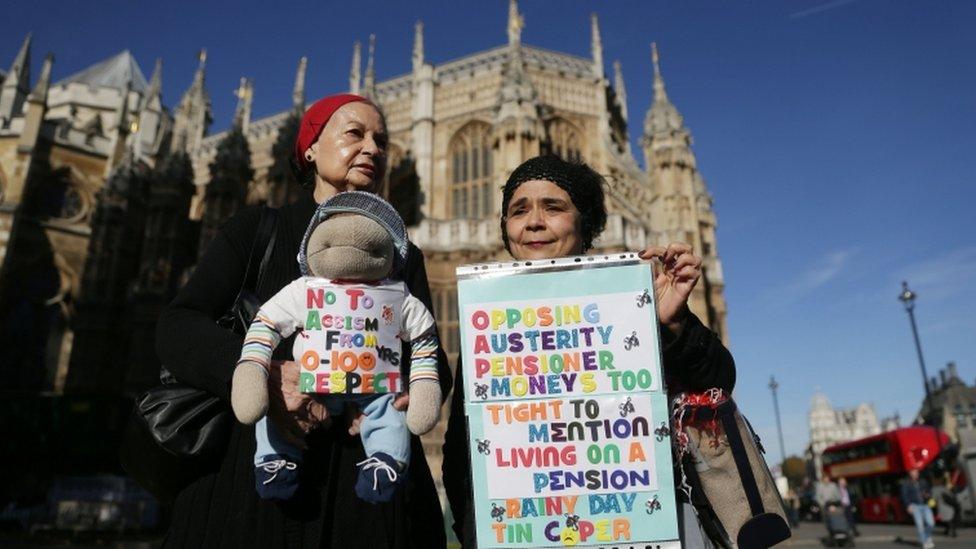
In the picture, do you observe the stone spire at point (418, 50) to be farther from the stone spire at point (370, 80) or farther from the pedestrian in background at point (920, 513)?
the pedestrian in background at point (920, 513)

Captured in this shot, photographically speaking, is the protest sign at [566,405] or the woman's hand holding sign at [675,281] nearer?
the protest sign at [566,405]

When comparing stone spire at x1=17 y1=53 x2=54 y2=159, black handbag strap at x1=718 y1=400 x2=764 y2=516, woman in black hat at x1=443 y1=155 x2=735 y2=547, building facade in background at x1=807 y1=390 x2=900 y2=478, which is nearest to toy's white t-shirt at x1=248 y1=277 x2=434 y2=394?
woman in black hat at x1=443 y1=155 x2=735 y2=547

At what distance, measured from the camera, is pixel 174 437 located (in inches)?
69.2

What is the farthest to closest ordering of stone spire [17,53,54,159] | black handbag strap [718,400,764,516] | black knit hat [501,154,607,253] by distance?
stone spire [17,53,54,159], black knit hat [501,154,607,253], black handbag strap [718,400,764,516]

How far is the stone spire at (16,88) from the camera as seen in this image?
28.7 m

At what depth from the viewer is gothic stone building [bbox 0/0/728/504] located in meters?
18.8

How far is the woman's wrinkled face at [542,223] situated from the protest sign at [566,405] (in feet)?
1.60

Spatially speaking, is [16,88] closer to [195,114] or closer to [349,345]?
[195,114]

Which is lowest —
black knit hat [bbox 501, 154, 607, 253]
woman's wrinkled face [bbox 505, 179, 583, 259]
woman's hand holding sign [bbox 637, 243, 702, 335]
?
woman's hand holding sign [bbox 637, 243, 702, 335]

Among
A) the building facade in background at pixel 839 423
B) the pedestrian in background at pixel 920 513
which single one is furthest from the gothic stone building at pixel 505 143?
the building facade in background at pixel 839 423

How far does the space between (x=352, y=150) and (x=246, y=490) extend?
3.94 feet

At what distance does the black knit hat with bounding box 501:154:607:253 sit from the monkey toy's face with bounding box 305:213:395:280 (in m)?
0.91

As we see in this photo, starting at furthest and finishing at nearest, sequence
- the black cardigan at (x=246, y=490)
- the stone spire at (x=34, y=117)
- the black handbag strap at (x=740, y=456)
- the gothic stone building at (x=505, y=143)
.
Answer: the stone spire at (x=34, y=117)
the gothic stone building at (x=505, y=143)
the black handbag strap at (x=740, y=456)
the black cardigan at (x=246, y=490)

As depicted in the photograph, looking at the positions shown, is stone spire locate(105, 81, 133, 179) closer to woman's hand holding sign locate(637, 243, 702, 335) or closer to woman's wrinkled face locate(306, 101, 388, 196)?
woman's wrinkled face locate(306, 101, 388, 196)
